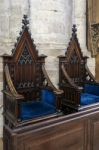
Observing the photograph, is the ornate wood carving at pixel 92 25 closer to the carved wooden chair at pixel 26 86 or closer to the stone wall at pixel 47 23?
the stone wall at pixel 47 23

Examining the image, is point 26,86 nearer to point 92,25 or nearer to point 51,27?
point 51,27

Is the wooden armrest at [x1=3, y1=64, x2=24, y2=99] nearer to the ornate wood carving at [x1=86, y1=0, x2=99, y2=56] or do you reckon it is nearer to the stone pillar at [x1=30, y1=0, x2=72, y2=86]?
the stone pillar at [x1=30, y1=0, x2=72, y2=86]

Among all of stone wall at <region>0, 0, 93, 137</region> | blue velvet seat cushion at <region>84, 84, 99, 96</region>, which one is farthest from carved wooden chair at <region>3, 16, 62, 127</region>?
blue velvet seat cushion at <region>84, 84, 99, 96</region>

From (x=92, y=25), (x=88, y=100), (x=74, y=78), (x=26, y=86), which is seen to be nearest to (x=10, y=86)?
(x=26, y=86)

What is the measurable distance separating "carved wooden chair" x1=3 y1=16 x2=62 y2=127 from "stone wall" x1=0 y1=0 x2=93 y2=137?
27 cm

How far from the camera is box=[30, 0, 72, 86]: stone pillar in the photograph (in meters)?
3.20

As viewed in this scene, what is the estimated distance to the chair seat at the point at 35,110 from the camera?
2.28 metres

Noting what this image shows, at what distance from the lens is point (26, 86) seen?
2.88 metres

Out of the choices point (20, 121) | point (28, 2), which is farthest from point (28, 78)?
point (28, 2)

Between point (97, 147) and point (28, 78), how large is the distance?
4.07ft

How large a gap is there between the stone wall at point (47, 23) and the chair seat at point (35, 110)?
0.81m

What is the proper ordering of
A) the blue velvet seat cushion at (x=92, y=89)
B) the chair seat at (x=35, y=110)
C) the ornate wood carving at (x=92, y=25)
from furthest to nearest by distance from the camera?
the ornate wood carving at (x=92, y=25) → the blue velvet seat cushion at (x=92, y=89) → the chair seat at (x=35, y=110)

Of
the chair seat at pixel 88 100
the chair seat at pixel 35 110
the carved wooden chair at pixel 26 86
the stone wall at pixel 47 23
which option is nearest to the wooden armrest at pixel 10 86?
the carved wooden chair at pixel 26 86

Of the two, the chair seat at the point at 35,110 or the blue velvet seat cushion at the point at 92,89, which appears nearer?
the chair seat at the point at 35,110
